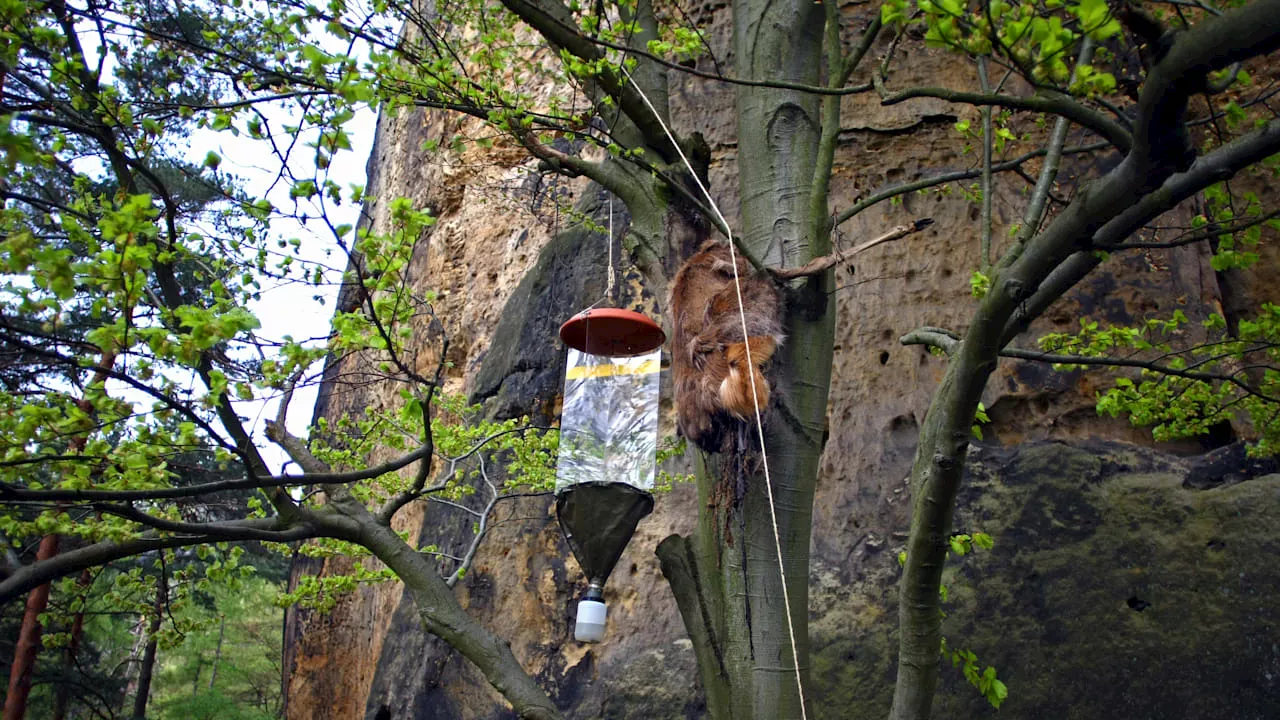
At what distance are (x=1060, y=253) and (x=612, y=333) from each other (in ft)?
6.97

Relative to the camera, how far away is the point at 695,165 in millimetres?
5230

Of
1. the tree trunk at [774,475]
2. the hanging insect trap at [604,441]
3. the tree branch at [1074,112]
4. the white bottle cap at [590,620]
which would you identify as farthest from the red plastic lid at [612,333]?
the tree branch at [1074,112]

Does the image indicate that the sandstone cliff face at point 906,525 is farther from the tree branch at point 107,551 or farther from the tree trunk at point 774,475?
the tree branch at point 107,551

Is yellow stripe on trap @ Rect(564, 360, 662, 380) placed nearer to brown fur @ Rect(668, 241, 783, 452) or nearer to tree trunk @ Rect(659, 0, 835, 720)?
brown fur @ Rect(668, 241, 783, 452)

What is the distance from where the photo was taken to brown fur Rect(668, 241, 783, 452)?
429cm

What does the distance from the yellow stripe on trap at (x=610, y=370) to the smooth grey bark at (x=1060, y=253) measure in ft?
4.82

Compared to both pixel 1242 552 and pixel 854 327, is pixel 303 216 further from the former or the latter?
pixel 1242 552

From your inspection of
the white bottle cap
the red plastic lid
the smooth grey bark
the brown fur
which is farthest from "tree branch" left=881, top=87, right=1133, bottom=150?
the white bottle cap

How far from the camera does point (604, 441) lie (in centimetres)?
499

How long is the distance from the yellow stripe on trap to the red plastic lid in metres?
0.18

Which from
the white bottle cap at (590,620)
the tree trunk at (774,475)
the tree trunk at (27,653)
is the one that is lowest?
the tree trunk at (27,653)

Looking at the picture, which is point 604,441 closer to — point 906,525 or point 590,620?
point 590,620

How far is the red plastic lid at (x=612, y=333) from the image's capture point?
461cm

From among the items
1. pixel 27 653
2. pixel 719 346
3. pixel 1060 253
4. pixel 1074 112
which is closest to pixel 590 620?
pixel 719 346
